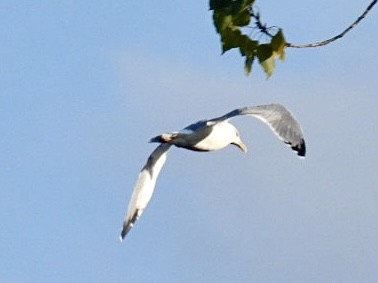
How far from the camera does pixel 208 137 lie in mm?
13555

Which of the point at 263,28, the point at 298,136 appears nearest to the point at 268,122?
the point at 298,136

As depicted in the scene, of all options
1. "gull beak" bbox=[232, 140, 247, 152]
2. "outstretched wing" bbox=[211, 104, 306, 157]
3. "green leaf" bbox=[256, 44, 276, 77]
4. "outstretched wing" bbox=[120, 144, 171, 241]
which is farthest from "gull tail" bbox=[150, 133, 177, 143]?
"green leaf" bbox=[256, 44, 276, 77]

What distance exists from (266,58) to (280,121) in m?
4.59

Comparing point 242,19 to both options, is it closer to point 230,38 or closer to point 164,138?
point 230,38

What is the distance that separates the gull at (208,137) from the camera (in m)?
12.7

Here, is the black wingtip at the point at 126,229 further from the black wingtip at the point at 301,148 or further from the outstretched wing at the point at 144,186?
the black wingtip at the point at 301,148

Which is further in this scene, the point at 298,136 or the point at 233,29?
the point at 298,136

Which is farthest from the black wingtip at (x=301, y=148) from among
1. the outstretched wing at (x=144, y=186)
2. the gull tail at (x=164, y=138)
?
the outstretched wing at (x=144, y=186)

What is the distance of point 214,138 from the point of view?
13562mm

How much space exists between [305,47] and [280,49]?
0.69 feet

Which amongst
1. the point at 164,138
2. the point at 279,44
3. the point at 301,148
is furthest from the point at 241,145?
the point at 279,44

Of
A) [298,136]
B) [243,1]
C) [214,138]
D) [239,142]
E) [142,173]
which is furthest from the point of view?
[239,142]

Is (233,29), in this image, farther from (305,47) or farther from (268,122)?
(268,122)

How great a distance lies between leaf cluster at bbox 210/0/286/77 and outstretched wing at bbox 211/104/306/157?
4070 millimetres
